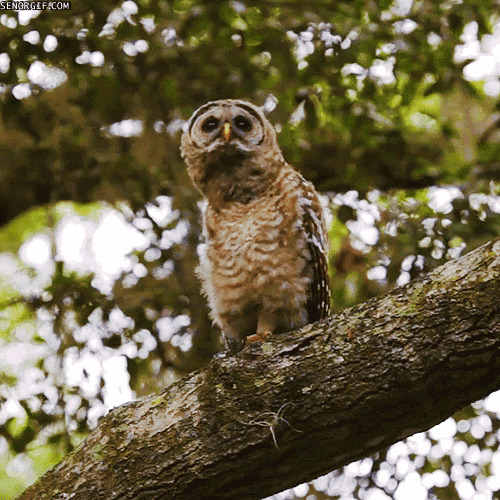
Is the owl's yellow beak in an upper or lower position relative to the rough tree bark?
upper

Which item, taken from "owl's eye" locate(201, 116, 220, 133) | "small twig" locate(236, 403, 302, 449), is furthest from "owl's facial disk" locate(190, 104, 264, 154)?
"small twig" locate(236, 403, 302, 449)

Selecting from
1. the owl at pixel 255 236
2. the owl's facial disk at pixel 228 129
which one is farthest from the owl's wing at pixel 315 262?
the owl's facial disk at pixel 228 129

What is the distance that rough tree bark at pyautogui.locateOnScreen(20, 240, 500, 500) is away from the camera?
2.50 metres

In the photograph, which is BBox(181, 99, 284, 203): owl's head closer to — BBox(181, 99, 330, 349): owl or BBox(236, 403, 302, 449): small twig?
BBox(181, 99, 330, 349): owl

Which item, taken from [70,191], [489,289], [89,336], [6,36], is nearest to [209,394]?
[489,289]

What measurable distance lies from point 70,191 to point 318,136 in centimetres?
208

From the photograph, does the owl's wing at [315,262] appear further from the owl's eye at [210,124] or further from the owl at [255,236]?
the owl's eye at [210,124]

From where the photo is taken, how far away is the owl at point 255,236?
12.9 feet

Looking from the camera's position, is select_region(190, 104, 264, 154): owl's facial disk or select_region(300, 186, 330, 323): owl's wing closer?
select_region(300, 186, 330, 323): owl's wing

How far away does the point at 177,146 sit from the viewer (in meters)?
5.88

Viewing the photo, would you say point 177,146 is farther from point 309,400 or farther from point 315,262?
point 309,400

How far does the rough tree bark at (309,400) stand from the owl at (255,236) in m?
0.82

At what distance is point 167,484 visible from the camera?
277 centimetres

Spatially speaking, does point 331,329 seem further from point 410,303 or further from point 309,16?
point 309,16
